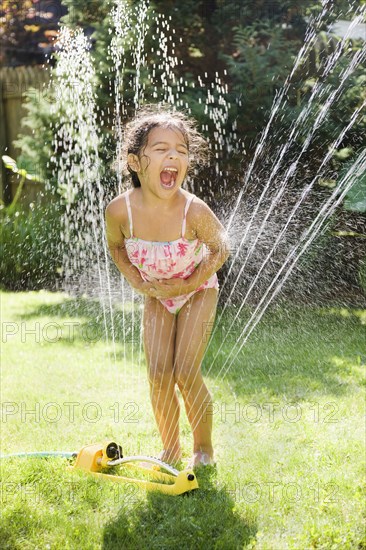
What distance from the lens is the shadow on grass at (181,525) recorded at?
251cm

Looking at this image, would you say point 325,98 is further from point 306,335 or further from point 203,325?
point 203,325

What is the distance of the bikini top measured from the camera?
3.17 m

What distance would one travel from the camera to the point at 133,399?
4.12 metres

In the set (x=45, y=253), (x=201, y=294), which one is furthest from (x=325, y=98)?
(x=201, y=294)

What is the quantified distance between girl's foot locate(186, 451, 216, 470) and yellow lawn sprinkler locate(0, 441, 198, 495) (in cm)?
12

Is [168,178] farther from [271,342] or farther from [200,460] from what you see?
[271,342]

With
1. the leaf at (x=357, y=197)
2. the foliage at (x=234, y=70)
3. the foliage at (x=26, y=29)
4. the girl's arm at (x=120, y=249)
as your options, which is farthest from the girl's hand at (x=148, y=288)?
the foliage at (x=26, y=29)

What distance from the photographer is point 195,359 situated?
10.2 feet

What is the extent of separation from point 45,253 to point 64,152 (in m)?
0.97

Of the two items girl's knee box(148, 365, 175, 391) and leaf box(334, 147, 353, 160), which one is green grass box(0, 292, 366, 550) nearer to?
girl's knee box(148, 365, 175, 391)

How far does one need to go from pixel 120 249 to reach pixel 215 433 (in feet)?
3.09

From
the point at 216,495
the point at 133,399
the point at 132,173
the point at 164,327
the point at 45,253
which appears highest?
the point at 132,173

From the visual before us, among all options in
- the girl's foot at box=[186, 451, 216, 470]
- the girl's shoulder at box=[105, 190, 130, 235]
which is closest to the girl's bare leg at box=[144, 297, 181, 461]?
the girl's foot at box=[186, 451, 216, 470]

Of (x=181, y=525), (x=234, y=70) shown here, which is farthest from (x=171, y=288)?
(x=234, y=70)
